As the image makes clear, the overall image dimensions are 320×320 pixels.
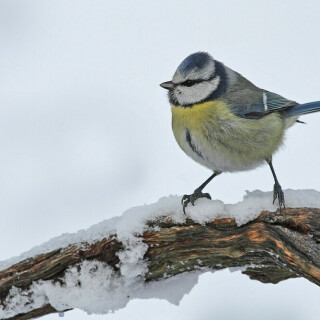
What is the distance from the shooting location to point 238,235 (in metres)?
1.85

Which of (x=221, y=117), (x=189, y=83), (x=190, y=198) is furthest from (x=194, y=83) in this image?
(x=190, y=198)

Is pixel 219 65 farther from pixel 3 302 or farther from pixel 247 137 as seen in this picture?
pixel 3 302

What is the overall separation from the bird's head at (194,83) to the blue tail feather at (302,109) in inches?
16.0

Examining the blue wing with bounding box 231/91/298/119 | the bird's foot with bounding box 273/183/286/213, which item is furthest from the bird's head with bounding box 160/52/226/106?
the bird's foot with bounding box 273/183/286/213

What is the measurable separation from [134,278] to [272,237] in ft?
1.93

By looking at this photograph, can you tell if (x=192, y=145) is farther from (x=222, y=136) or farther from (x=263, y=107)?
(x=263, y=107)

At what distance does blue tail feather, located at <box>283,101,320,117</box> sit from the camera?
2465 mm

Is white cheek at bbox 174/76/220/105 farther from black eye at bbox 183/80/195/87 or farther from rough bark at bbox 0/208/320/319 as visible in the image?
rough bark at bbox 0/208/320/319

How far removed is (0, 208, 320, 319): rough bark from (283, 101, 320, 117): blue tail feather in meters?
0.80

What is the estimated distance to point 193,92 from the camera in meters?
2.32

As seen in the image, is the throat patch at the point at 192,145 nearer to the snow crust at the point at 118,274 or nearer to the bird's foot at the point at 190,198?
the bird's foot at the point at 190,198

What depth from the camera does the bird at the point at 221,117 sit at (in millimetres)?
2213

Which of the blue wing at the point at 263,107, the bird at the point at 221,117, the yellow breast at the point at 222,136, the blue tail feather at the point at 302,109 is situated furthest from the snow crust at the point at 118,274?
the blue tail feather at the point at 302,109

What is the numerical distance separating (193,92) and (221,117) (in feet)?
0.69
